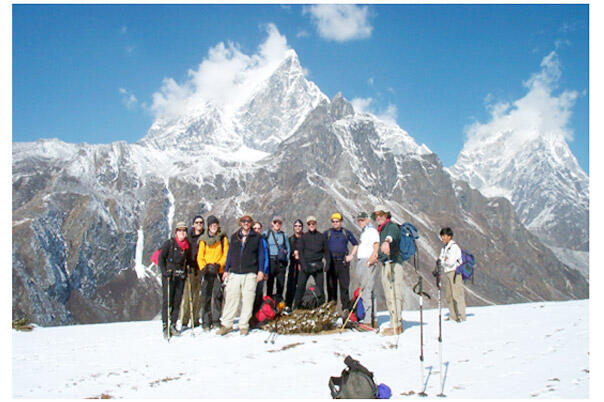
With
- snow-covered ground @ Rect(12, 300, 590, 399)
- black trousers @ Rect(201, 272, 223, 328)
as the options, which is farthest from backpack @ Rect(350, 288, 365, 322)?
black trousers @ Rect(201, 272, 223, 328)

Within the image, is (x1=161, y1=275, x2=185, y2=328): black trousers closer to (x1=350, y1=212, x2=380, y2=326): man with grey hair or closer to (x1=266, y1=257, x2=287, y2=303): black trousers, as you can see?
(x1=266, y1=257, x2=287, y2=303): black trousers

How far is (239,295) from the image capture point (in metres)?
11.1

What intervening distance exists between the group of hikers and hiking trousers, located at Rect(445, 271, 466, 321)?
0.09 feet

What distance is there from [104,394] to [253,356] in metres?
2.90

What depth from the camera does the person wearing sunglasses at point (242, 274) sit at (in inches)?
431

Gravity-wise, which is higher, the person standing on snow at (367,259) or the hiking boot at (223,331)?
the person standing on snow at (367,259)

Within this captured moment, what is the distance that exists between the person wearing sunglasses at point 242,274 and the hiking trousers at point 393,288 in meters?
3.19

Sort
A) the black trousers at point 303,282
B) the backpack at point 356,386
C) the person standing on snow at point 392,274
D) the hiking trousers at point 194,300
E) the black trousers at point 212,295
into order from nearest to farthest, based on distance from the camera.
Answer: the backpack at point 356,386
the person standing on snow at point 392,274
the black trousers at point 303,282
the black trousers at point 212,295
the hiking trousers at point 194,300

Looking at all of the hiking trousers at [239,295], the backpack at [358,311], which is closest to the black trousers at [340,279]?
the backpack at [358,311]

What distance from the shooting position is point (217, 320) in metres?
11.5

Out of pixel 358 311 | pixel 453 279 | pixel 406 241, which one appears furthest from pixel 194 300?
pixel 453 279

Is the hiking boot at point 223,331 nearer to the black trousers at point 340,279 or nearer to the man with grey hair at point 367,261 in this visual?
the black trousers at point 340,279
